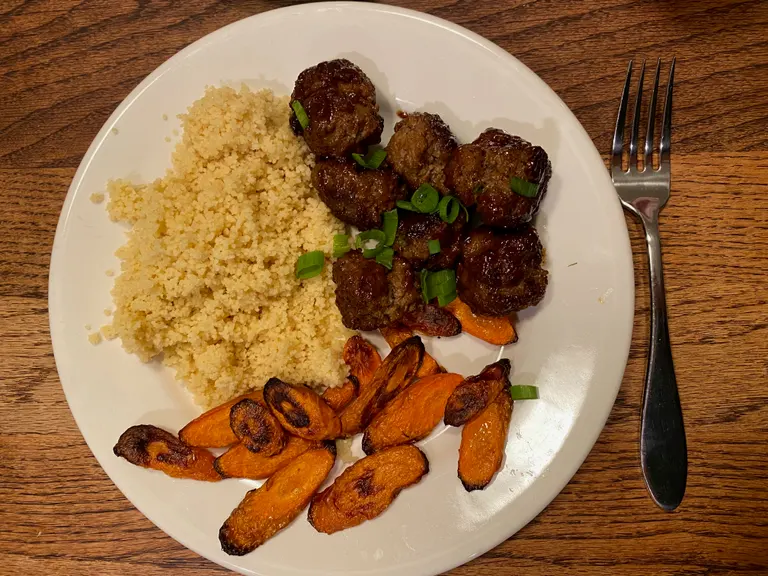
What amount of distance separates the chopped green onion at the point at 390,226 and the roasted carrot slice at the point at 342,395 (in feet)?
2.01

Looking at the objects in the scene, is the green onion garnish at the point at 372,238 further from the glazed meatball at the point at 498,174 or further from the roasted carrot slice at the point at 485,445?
the roasted carrot slice at the point at 485,445

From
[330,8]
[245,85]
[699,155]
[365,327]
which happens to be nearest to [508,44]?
[330,8]

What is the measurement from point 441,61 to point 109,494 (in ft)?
8.21

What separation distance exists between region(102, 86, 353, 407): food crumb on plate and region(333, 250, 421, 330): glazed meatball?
194 mm

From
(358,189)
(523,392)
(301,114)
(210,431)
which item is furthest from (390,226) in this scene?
(210,431)

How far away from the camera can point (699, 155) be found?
2.38 m

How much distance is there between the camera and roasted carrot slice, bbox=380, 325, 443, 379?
7.23 feet

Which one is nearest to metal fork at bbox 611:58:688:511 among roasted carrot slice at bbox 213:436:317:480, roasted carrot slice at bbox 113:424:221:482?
roasted carrot slice at bbox 213:436:317:480

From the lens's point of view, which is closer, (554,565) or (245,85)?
(245,85)

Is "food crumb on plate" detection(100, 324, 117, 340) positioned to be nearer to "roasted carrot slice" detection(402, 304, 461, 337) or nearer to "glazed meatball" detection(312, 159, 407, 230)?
"glazed meatball" detection(312, 159, 407, 230)

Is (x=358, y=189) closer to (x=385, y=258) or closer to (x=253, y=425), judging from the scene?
(x=385, y=258)

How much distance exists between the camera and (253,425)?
202 cm

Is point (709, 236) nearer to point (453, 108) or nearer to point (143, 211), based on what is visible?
point (453, 108)

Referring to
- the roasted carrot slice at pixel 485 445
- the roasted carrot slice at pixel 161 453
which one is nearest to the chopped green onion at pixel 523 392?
the roasted carrot slice at pixel 485 445
